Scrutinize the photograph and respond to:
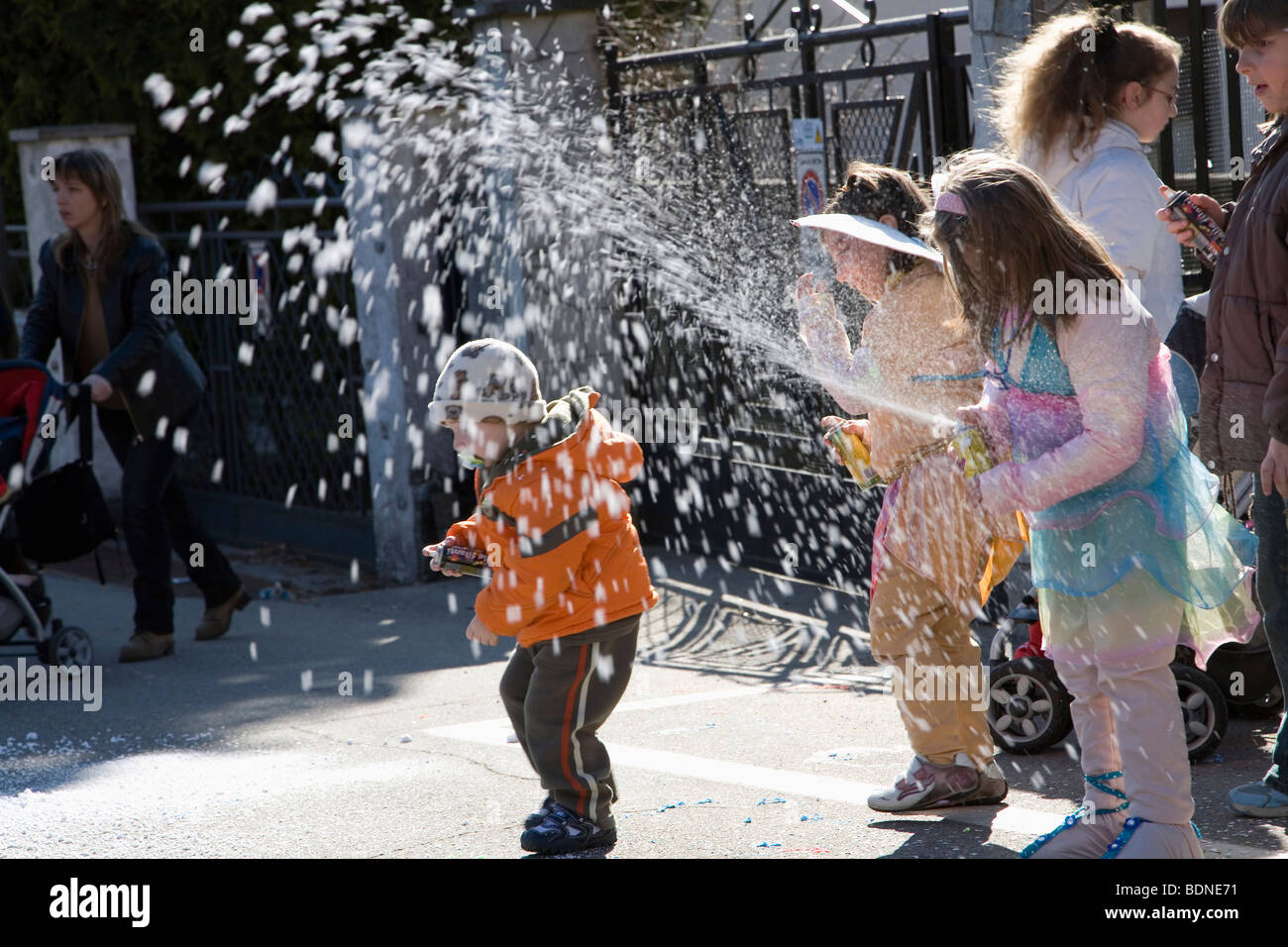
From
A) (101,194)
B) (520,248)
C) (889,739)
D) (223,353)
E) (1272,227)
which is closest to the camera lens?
(1272,227)

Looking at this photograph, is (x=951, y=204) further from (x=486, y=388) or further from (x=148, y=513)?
(x=148, y=513)

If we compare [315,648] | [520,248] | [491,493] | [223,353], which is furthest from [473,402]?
[223,353]

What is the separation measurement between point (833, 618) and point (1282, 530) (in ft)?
10.6

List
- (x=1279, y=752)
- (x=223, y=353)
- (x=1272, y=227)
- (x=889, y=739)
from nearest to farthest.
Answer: (x=1272, y=227) < (x=1279, y=752) < (x=889, y=739) < (x=223, y=353)

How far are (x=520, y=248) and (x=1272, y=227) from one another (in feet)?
16.3

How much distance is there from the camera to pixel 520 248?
8336 mm

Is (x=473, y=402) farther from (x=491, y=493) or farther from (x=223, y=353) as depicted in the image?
(x=223, y=353)

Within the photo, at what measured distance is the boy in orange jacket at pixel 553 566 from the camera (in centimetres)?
411

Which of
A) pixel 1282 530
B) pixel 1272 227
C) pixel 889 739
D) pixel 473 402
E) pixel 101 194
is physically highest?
pixel 101 194

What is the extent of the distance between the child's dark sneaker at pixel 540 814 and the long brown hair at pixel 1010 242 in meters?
1.67

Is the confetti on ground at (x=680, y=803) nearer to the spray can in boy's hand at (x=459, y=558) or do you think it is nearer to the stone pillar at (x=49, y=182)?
the spray can in boy's hand at (x=459, y=558)

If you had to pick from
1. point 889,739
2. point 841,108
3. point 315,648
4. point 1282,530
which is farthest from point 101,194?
point 1282,530

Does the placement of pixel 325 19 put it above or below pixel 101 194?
above
